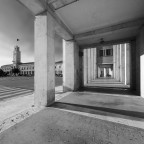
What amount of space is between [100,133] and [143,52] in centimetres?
554

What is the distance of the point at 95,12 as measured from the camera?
477cm

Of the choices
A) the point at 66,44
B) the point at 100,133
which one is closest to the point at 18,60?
the point at 66,44

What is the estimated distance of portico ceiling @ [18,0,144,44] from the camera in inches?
160

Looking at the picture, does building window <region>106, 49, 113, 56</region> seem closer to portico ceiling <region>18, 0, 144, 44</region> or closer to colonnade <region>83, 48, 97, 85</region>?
colonnade <region>83, 48, 97, 85</region>

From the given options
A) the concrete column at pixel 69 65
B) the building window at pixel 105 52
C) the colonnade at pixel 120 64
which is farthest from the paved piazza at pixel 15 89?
the building window at pixel 105 52

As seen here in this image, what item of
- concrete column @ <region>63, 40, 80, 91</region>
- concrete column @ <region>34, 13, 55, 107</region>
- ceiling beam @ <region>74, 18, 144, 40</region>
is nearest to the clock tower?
concrete column @ <region>63, 40, 80, 91</region>

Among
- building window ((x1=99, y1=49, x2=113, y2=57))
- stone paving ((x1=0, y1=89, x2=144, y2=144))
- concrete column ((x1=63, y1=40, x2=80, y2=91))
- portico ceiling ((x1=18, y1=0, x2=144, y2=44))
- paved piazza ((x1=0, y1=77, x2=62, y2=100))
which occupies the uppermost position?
building window ((x1=99, y1=49, x2=113, y2=57))

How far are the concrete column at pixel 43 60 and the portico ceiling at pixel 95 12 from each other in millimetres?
624

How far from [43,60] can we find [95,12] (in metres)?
3.86

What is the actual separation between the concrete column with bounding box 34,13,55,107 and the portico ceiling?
24.6 inches

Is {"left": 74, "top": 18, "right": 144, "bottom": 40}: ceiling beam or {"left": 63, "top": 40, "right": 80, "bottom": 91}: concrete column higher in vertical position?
{"left": 74, "top": 18, "right": 144, "bottom": 40}: ceiling beam

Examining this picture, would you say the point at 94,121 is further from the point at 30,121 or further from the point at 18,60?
the point at 18,60

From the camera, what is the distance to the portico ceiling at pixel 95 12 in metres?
4.05

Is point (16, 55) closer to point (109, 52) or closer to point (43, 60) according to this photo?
point (109, 52)
